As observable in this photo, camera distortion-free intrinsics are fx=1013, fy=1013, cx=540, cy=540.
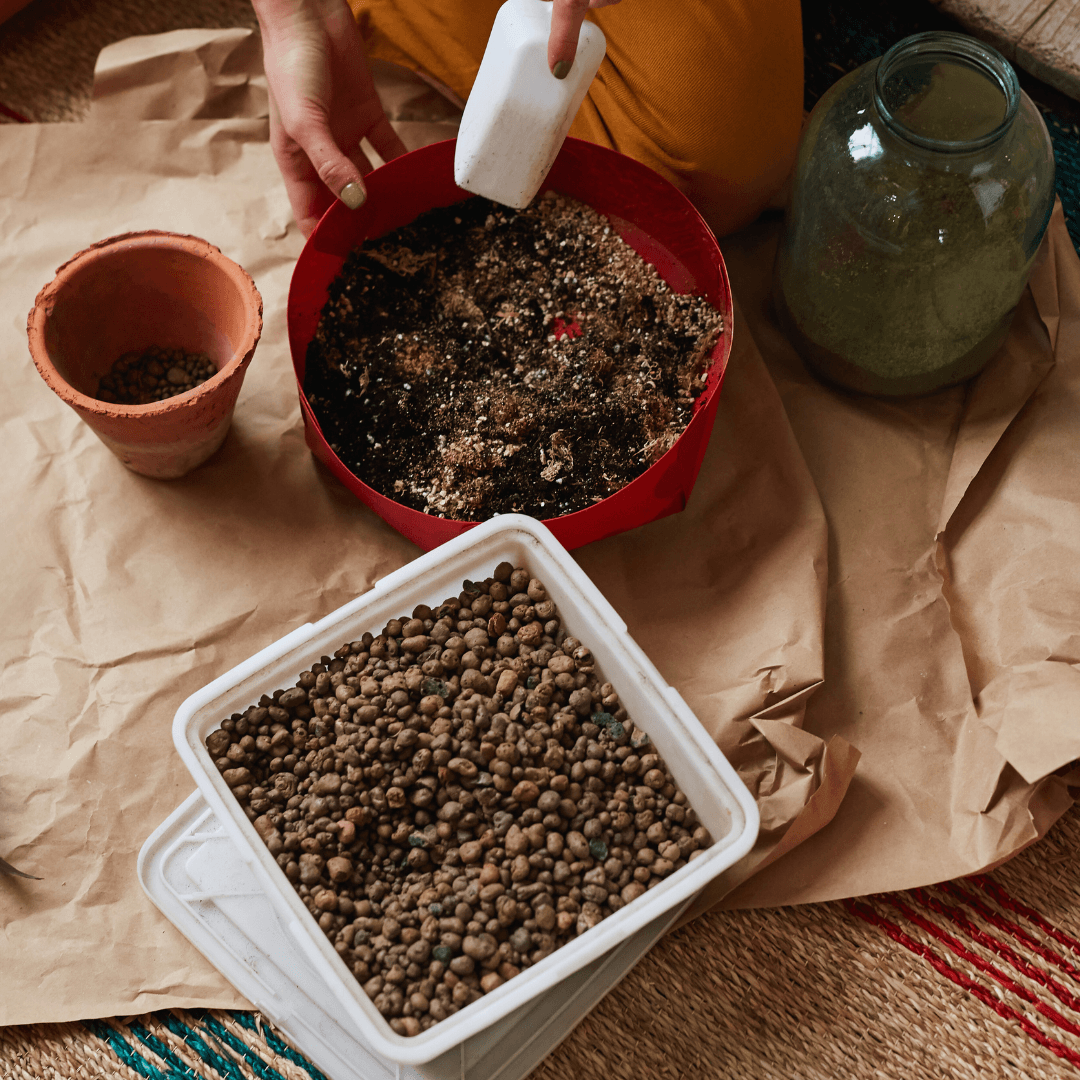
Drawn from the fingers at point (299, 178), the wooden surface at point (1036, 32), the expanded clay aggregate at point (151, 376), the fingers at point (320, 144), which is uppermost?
the wooden surface at point (1036, 32)

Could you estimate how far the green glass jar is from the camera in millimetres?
913

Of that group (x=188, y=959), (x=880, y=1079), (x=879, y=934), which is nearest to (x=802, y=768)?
(x=879, y=934)

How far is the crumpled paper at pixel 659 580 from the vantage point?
93cm

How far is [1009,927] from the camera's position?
0.97m

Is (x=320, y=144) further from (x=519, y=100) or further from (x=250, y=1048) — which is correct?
(x=250, y=1048)

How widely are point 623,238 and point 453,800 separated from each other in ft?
2.09

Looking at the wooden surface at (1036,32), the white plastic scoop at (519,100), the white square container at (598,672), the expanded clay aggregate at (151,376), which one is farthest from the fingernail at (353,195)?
the wooden surface at (1036,32)

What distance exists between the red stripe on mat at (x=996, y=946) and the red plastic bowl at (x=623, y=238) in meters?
0.45

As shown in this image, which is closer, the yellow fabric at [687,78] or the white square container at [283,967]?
the white square container at [283,967]

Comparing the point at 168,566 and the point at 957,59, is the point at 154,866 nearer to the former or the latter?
the point at 168,566

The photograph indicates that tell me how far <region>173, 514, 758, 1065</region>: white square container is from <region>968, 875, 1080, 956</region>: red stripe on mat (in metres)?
0.33

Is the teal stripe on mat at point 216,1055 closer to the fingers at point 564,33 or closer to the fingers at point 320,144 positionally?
the fingers at point 320,144

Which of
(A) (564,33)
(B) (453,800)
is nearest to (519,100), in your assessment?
(A) (564,33)

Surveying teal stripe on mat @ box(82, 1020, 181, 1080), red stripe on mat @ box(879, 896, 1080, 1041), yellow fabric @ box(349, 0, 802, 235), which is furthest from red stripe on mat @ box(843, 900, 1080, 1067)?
yellow fabric @ box(349, 0, 802, 235)
